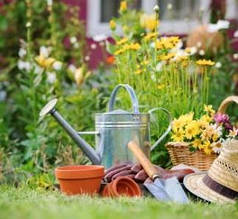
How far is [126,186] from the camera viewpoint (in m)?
4.10

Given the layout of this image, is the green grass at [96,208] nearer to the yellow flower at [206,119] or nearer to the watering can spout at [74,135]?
the watering can spout at [74,135]

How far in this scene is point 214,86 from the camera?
6.64m

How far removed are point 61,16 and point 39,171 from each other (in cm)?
411

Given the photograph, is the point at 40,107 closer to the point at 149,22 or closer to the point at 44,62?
the point at 44,62

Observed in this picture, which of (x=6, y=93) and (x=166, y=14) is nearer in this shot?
(x=6, y=93)

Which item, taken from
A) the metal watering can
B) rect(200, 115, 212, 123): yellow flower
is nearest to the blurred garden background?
the metal watering can

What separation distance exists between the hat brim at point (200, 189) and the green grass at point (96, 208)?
153 millimetres

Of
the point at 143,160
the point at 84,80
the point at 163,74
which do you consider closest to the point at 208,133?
the point at 143,160

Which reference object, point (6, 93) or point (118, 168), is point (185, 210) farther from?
point (6, 93)

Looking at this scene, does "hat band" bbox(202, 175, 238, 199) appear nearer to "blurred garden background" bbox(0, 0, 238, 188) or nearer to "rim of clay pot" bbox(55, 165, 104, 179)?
"rim of clay pot" bbox(55, 165, 104, 179)

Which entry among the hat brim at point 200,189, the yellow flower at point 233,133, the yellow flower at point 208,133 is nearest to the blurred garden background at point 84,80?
the yellow flower at point 208,133

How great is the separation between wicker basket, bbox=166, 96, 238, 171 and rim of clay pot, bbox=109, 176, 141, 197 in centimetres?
56

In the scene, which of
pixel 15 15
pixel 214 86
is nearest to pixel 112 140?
pixel 214 86

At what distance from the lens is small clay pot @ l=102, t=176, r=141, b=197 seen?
3.99 m
